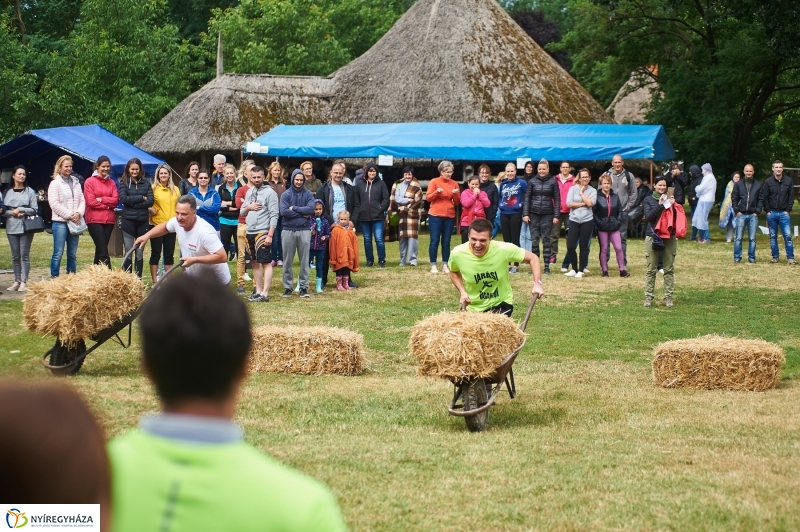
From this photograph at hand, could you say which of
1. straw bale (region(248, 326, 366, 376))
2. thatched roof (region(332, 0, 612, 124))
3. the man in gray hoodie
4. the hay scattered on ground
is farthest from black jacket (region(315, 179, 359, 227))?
thatched roof (region(332, 0, 612, 124))

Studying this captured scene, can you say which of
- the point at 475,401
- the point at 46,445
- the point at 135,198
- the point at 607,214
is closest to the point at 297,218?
Result: the point at 135,198

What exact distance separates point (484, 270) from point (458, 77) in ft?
98.0

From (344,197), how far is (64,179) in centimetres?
561

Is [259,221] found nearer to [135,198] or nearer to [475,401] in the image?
[135,198]

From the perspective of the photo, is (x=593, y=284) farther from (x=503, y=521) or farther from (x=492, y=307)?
(x=503, y=521)

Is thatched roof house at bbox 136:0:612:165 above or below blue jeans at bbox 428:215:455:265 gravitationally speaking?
above

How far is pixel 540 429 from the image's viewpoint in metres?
8.86

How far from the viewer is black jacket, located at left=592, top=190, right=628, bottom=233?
20.0m

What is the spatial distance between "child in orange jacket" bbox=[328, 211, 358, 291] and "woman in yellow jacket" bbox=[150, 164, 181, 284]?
2.72 meters

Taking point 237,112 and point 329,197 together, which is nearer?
point 329,197

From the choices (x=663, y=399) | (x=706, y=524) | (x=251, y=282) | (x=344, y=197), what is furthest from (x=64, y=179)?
(x=706, y=524)

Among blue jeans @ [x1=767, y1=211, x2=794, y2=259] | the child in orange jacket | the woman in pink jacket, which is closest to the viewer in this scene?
the child in orange jacket

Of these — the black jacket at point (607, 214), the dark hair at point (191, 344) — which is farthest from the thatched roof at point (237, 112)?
the dark hair at point (191, 344)

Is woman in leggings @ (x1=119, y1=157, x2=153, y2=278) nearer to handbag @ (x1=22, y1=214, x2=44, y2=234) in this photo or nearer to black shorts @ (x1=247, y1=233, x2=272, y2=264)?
handbag @ (x1=22, y1=214, x2=44, y2=234)
